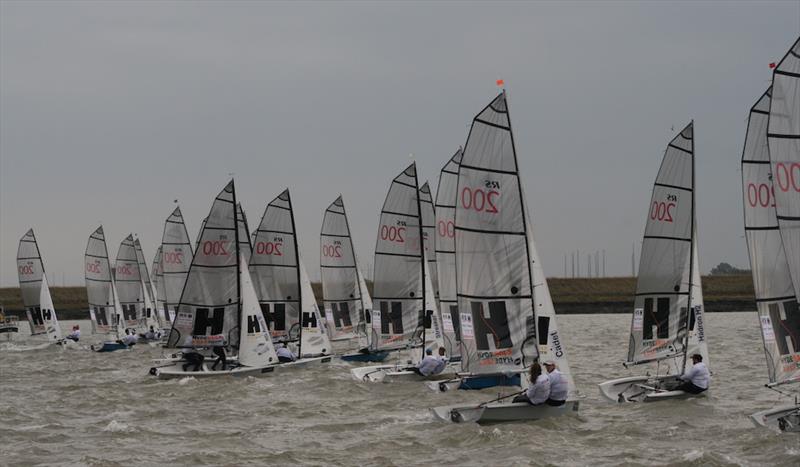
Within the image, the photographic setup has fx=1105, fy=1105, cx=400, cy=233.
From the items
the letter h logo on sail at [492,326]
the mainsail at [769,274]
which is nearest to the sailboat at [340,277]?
the letter h logo on sail at [492,326]

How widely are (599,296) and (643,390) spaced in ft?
222

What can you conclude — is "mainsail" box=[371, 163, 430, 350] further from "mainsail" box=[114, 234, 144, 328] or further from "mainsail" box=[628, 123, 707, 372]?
"mainsail" box=[114, 234, 144, 328]

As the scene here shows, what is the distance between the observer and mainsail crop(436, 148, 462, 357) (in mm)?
29875

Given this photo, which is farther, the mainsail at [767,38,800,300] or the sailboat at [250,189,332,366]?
the sailboat at [250,189,332,366]

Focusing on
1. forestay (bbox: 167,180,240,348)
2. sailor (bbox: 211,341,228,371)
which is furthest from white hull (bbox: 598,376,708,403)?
forestay (bbox: 167,180,240,348)

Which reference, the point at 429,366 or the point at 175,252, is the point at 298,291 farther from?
the point at 175,252

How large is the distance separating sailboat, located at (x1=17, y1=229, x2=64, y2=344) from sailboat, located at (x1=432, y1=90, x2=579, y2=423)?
105 ft

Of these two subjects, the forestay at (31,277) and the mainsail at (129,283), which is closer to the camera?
the forestay at (31,277)

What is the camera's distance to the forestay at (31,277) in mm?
50469

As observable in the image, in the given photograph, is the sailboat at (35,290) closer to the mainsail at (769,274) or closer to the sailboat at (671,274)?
the sailboat at (671,274)

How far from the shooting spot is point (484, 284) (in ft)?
70.6

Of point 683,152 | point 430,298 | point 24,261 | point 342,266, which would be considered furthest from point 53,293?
point 683,152

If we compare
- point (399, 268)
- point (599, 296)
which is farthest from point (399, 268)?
point (599, 296)

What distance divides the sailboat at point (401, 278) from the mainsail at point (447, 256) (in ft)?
3.66
